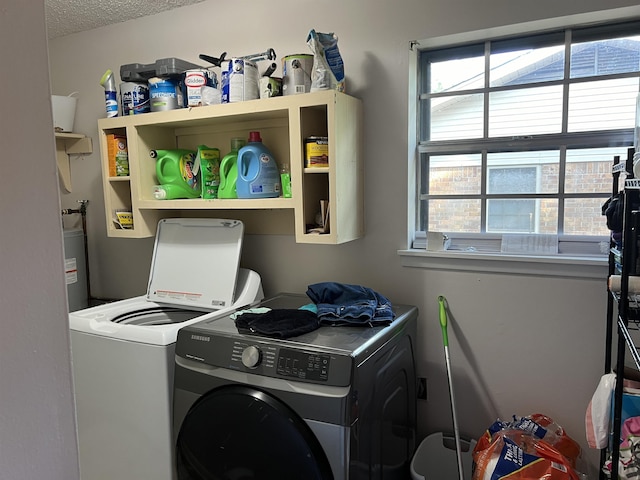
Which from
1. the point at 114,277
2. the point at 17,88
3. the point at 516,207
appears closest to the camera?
the point at 17,88

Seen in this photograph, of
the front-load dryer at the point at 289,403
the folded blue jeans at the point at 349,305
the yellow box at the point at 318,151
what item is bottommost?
the front-load dryer at the point at 289,403

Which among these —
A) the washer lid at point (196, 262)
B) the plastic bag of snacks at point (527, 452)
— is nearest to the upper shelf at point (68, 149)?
the washer lid at point (196, 262)

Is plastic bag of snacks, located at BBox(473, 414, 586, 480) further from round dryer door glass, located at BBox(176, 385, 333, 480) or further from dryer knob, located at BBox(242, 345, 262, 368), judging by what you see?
dryer knob, located at BBox(242, 345, 262, 368)

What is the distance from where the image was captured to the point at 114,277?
2.74 meters

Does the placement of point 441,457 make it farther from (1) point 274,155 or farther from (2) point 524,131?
(1) point 274,155

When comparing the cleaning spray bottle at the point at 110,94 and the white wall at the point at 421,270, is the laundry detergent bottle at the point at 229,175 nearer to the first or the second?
the white wall at the point at 421,270

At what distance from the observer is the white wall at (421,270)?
1.75 m

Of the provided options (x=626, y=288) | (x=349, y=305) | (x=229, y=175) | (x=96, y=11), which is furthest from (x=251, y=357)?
(x=96, y=11)

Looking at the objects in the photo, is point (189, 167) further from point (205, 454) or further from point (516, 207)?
point (516, 207)

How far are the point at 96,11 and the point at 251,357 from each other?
6.45 ft

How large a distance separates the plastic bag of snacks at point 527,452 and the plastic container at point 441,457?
0.22m

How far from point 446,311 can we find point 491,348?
0.22 meters

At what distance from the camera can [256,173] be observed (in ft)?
6.45

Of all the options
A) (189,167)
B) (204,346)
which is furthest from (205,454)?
(189,167)
